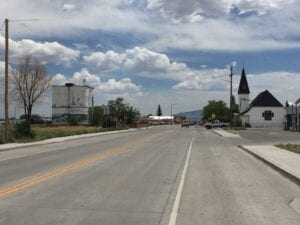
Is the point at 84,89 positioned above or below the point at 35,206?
above

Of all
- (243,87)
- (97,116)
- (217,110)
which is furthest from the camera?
(217,110)

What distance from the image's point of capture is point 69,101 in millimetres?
130500

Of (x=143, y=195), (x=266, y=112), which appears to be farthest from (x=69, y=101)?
(x=143, y=195)

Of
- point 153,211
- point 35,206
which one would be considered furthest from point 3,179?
point 153,211

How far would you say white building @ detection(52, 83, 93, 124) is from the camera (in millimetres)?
130500

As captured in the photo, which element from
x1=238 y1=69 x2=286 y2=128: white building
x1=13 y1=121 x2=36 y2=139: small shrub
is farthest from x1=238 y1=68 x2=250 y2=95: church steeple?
x1=13 y1=121 x2=36 y2=139: small shrub

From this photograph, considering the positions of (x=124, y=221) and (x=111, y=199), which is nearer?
(x=124, y=221)

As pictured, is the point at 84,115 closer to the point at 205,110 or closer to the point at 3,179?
the point at 205,110

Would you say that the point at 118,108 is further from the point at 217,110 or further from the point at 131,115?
the point at 217,110

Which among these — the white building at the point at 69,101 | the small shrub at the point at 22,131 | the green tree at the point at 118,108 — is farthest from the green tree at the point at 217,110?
the small shrub at the point at 22,131

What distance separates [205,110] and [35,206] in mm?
187625

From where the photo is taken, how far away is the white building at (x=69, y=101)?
130 m

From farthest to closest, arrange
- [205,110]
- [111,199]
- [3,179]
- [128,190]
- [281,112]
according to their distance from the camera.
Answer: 1. [205,110]
2. [281,112]
3. [3,179]
4. [128,190]
5. [111,199]

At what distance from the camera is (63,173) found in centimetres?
1731
